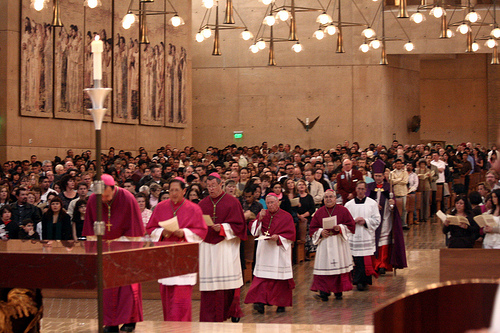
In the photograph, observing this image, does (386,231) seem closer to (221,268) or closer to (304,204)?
(304,204)

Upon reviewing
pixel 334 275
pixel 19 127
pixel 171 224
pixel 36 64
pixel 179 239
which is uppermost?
pixel 36 64

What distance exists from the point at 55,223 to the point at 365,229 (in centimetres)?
508

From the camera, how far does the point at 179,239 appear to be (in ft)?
26.6

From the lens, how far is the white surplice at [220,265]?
9414 mm

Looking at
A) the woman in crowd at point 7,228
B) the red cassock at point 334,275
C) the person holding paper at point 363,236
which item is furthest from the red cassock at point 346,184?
the woman in crowd at point 7,228

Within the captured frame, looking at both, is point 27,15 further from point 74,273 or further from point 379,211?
point 74,273

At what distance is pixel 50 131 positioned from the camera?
2108 centimetres

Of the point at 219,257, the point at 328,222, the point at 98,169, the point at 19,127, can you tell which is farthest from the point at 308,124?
the point at 98,169

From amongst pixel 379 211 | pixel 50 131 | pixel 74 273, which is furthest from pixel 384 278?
pixel 50 131

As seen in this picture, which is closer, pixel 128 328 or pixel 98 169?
pixel 98 169

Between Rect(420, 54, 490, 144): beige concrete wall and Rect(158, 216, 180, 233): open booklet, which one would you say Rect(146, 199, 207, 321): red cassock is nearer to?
Rect(158, 216, 180, 233): open booklet

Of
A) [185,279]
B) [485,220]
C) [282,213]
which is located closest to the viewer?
[185,279]

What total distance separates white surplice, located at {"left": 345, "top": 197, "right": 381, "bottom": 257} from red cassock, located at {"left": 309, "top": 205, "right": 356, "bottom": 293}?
64 cm

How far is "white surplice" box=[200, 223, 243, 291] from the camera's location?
30.9ft
